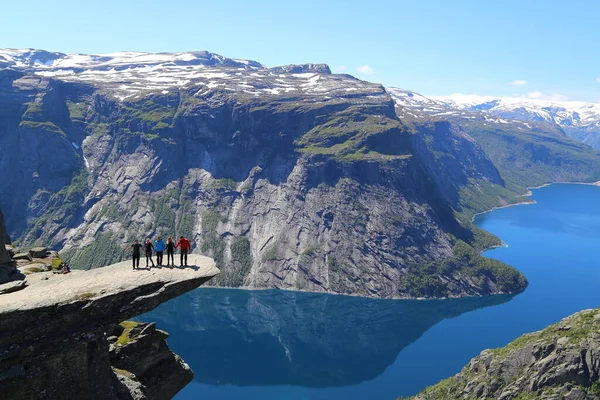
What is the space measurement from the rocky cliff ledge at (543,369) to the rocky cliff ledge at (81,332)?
7837 centimetres

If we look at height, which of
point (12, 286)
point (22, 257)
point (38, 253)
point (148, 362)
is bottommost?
point (148, 362)

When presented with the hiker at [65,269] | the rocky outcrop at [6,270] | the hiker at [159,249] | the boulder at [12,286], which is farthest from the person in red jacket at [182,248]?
the rocky outcrop at [6,270]

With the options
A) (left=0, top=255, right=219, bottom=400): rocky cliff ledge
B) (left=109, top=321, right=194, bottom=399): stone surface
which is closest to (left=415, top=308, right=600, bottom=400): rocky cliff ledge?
(left=109, top=321, right=194, bottom=399): stone surface

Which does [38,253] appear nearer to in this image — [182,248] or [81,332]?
[182,248]

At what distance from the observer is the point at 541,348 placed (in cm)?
9094

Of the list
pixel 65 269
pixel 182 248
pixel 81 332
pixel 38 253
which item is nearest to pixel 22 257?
pixel 38 253

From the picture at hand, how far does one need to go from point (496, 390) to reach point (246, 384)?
Result: 305 feet

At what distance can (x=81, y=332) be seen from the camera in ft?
86.3

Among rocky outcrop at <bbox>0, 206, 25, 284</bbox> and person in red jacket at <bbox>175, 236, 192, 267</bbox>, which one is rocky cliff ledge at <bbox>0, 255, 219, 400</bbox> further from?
person in red jacket at <bbox>175, 236, 192, 267</bbox>

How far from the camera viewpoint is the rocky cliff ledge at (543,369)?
8438 cm

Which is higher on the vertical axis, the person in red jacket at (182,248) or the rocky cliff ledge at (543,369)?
the person in red jacket at (182,248)

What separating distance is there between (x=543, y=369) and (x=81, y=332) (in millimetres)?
89496

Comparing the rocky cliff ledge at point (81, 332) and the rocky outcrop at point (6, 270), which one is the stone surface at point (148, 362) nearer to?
the rocky cliff ledge at point (81, 332)

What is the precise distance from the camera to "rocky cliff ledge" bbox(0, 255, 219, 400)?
80.0 feet
